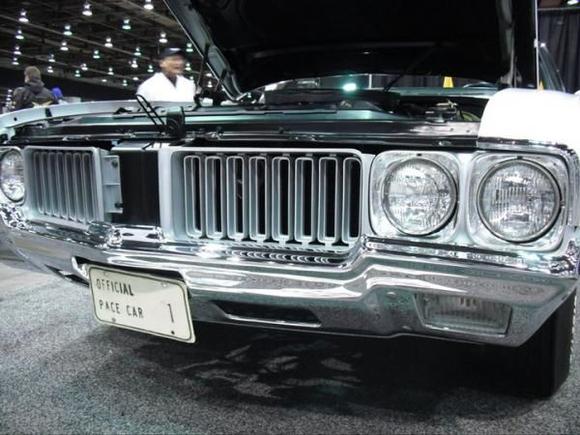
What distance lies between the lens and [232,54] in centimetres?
303

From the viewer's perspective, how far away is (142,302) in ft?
6.07

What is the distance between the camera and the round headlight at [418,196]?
1.48 metres

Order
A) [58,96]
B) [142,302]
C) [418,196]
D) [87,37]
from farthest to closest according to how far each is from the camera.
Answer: [87,37] < [58,96] < [142,302] < [418,196]

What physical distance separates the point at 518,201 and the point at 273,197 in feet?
2.23

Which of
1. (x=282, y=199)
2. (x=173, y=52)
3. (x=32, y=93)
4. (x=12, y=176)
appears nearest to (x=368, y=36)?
(x=282, y=199)

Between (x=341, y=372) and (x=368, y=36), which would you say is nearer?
(x=341, y=372)

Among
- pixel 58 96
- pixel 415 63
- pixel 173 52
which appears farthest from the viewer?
pixel 58 96

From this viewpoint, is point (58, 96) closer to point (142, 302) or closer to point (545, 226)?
point (142, 302)

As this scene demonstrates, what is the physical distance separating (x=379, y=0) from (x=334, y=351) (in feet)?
5.18

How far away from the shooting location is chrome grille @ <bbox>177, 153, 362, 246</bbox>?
62.7 inches

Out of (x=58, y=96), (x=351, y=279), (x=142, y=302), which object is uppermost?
(x=58, y=96)

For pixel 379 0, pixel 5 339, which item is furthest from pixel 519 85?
pixel 5 339

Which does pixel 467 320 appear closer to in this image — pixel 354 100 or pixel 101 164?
pixel 354 100

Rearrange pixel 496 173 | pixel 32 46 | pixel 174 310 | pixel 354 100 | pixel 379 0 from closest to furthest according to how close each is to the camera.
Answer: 1. pixel 496 173
2. pixel 174 310
3. pixel 354 100
4. pixel 379 0
5. pixel 32 46
